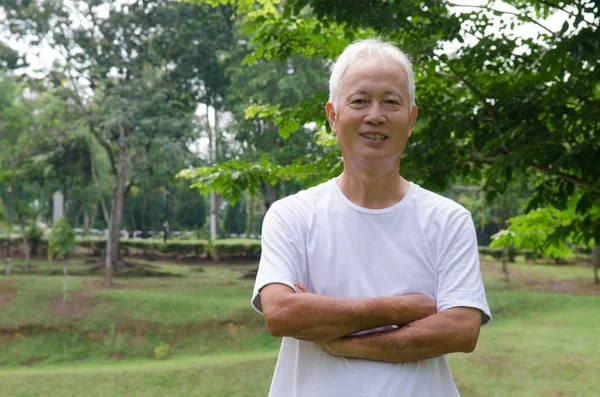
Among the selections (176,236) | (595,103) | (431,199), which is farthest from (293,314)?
(176,236)

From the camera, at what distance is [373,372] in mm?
1523

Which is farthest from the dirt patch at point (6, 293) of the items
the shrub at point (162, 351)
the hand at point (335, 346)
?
the hand at point (335, 346)

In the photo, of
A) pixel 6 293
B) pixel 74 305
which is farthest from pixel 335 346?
pixel 6 293

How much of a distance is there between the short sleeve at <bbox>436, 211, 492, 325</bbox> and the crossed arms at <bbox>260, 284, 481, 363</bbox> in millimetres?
60

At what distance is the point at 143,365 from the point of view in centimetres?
1380

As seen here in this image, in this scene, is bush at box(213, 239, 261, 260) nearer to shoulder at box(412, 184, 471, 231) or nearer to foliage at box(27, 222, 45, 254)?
foliage at box(27, 222, 45, 254)

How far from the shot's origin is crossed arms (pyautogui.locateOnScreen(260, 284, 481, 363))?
1520 mm

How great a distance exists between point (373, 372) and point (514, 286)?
21817 mm

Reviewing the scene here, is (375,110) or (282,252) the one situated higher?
(375,110)

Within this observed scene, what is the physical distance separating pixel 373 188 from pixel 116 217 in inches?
798

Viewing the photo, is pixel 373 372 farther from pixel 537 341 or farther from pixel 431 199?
pixel 537 341

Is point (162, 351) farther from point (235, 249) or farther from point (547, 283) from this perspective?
point (547, 283)

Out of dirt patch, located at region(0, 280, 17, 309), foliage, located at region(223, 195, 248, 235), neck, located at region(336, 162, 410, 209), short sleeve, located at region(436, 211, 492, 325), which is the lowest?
dirt patch, located at region(0, 280, 17, 309)

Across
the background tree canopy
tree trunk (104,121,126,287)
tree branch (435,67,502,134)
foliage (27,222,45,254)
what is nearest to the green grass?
the background tree canopy
